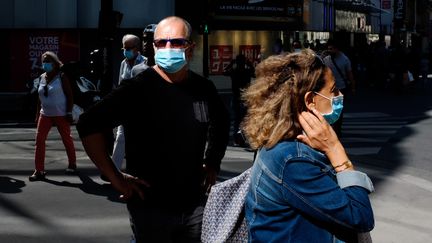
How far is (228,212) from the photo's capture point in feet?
9.21

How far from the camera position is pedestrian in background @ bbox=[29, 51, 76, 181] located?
9392 millimetres

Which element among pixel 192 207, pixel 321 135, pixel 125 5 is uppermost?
pixel 125 5

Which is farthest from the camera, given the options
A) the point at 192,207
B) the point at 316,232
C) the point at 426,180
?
the point at 426,180

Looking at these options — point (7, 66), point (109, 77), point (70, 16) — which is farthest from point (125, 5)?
point (109, 77)

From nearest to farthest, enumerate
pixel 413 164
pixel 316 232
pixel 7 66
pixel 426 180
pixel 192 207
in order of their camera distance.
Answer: pixel 316 232
pixel 192 207
pixel 426 180
pixel 413 164
pixel 7 66

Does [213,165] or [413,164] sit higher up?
[213,165]

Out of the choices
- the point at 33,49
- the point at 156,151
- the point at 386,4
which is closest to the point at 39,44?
the point at 33,49

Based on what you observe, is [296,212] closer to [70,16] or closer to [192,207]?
[192,207]

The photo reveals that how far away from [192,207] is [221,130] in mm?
589

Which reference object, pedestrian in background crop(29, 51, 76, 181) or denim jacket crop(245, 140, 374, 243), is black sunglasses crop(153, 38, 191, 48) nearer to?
denim jacket crop(245, 140, 374, 243)

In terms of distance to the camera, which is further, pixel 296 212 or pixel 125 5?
pixel 125 5

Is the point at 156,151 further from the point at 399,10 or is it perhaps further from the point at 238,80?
the point at 399,10

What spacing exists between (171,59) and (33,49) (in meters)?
22.6

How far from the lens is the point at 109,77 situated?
11500 millimetres
